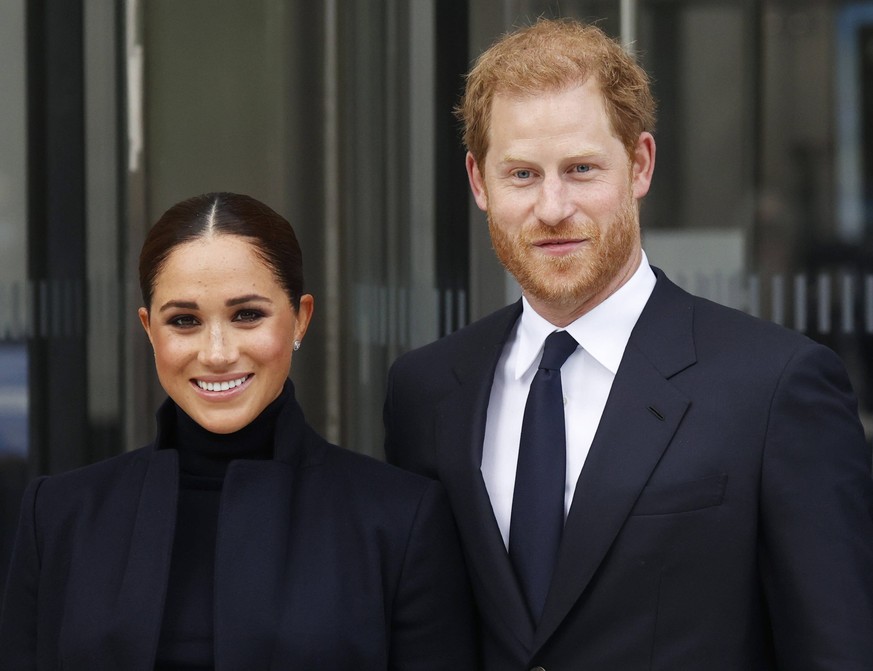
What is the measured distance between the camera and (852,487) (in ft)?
8.14

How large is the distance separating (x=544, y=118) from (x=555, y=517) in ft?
2.44

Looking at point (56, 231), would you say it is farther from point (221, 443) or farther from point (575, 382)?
point (575, 382)

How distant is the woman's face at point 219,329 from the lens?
2633 mm

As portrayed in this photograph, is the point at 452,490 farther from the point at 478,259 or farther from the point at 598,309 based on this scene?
the point at 478,259

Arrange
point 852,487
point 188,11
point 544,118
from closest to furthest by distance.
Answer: point 852,487 → point 544,118 → point 188,11

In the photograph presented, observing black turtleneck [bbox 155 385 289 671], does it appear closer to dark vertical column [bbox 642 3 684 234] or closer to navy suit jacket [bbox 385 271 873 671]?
navy suit jacket [bbox 385 271 873 671]

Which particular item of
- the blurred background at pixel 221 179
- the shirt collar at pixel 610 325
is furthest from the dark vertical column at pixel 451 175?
the shirt collar at pixel 610 325

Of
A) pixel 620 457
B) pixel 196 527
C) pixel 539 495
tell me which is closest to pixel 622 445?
pixel 620 457

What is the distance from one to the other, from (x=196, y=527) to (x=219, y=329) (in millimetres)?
396

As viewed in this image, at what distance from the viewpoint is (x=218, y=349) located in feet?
8.62

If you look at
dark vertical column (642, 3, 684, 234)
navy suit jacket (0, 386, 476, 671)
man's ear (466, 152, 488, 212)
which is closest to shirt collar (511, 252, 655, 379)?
man's ear (466, 152, 488, 212)

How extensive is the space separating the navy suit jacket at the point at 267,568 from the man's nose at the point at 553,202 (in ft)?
1.89

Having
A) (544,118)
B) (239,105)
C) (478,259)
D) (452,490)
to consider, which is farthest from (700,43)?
(452,490)

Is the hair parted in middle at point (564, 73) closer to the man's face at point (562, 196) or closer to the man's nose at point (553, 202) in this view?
the man's face at point (562, 196)
